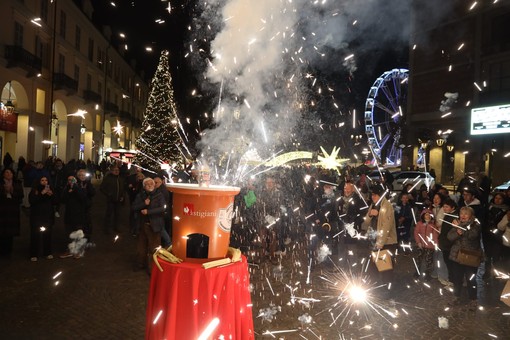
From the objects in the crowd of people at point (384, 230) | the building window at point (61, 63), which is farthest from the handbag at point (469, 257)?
the building window at point (61, 63)

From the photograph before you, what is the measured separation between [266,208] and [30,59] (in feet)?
65.7

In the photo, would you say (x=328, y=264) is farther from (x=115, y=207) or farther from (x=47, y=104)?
(x=47, y=104)

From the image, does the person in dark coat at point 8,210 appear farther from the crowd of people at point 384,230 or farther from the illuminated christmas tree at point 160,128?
the illuminated christmas tree at point 160,128

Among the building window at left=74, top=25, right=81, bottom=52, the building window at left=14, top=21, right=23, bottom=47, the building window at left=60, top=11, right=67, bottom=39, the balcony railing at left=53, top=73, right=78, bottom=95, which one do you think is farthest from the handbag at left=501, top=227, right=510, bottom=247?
the building window at left=74, top=25, right=81, bottom=52

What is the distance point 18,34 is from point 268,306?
2265 cm

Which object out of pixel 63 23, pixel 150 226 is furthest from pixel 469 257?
pixel 63 23

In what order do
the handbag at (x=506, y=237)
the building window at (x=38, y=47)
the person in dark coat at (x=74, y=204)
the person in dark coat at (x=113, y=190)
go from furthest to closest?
1. the building window at (x=38, y=47)
2. the person in dark coat at (x=113, y=190)
3. the person in dark coat at (x=74, y=204)
4. the handbag at (x=506, y=237)

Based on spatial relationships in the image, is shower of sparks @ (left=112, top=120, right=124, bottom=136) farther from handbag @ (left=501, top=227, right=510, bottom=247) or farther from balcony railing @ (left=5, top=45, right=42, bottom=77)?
handbag @ (left=501, top=227, right=510, bottom=247)

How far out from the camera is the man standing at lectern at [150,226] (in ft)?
22.0

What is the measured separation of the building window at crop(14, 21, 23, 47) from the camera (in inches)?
840

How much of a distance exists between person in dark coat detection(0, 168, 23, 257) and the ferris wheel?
24.2 metres

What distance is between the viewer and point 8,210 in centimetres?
687

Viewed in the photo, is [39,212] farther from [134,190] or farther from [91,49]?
[91,49]

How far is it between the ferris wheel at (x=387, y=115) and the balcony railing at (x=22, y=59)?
67.9 ft
